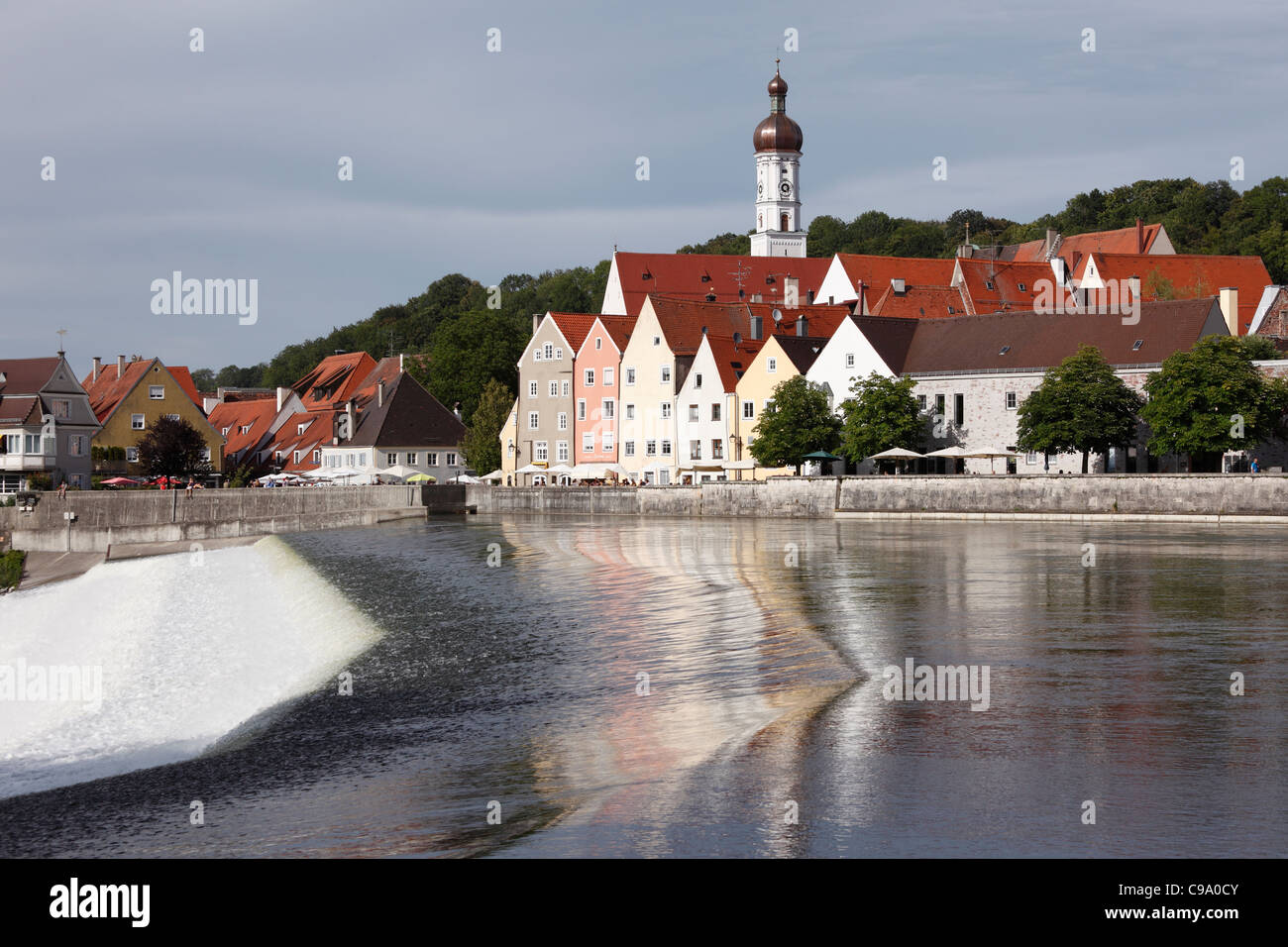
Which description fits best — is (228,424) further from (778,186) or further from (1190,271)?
(1190,271)

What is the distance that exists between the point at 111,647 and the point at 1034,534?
34.5m

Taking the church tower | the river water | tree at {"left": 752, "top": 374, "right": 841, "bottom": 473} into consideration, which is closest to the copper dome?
the church tower

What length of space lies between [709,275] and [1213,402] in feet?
235

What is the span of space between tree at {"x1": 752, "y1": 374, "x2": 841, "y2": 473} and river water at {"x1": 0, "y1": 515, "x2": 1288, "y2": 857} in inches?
1497

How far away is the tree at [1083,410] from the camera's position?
6806cm

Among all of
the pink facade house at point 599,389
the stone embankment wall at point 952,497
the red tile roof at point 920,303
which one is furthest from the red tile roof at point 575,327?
the red tile roof at point 920,303

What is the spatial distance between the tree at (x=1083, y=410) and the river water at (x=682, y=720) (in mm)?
28793

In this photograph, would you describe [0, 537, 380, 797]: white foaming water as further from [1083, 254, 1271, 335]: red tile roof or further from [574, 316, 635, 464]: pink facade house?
[1083, 254, 1271, 335]: red tile roof

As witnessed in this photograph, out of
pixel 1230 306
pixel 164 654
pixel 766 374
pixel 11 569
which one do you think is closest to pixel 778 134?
pixel 766 374

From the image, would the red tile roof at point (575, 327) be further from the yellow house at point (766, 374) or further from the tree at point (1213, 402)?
the tree at point (1213, 402)
